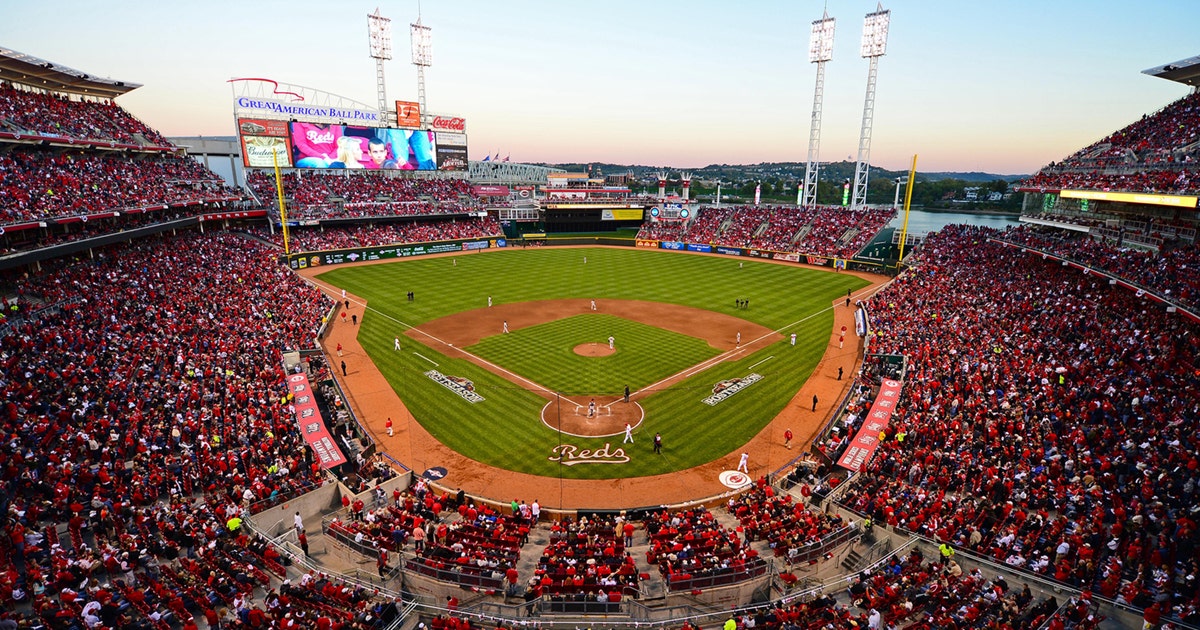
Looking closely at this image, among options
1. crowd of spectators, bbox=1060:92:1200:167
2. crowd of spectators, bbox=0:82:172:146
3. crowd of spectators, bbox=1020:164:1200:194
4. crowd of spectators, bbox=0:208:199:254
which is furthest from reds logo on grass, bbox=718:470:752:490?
crowd of spectators, bbox=0:82:172:146

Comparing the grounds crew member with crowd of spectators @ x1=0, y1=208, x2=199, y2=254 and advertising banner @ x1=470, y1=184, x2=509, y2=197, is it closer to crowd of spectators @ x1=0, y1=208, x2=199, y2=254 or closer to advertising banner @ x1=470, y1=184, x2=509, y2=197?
crowd of spectators @ x1=0, y1=208, x2=199, y2=254

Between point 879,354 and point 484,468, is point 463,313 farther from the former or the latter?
point 879,354

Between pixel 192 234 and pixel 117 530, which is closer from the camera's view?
pixel 117 530

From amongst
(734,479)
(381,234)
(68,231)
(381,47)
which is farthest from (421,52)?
(734,479)

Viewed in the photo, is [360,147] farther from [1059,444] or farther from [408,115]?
[1059,444]

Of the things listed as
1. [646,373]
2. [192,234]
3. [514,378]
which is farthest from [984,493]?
[192,234]

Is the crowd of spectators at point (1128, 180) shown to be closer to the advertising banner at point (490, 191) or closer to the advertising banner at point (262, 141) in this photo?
the advertising banner at point (490, 191)

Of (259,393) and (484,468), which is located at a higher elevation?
(259,393)
